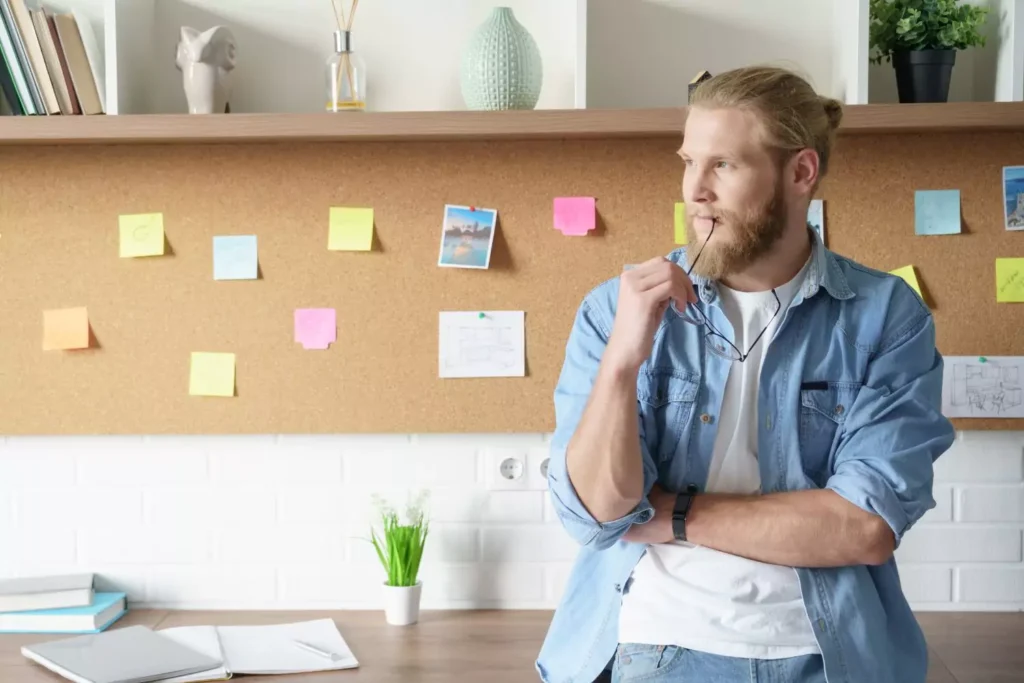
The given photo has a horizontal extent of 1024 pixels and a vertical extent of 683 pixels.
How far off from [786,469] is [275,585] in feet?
3.67

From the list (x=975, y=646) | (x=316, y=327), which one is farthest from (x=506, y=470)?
(x=975, y=646)

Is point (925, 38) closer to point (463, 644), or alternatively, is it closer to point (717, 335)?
point (717, 335)

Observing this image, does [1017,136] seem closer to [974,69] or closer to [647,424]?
[974,69]

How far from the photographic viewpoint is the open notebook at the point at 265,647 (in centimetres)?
179

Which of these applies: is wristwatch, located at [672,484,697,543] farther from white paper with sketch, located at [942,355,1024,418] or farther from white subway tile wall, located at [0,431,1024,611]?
white paper with sketch, located at [942,355,1024,418]

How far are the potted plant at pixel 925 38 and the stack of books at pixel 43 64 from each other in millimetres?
1426

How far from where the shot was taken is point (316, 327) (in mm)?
2133

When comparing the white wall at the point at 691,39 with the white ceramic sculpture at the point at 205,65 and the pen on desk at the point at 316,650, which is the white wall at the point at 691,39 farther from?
the pen on desk at the point at 316,650

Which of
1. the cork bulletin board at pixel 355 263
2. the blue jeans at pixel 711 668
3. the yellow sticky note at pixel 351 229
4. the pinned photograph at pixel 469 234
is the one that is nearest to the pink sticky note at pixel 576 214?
the cork bulletin board at pixel 355 263

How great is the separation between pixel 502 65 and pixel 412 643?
3.43 ft

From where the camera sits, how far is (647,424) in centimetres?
158

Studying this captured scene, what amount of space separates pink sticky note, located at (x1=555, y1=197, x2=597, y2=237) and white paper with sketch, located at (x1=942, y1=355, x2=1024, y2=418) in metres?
0.74

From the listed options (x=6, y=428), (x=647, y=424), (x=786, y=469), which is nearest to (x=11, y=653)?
(x=6, y=428)

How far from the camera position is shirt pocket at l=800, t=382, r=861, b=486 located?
61.1 inches
